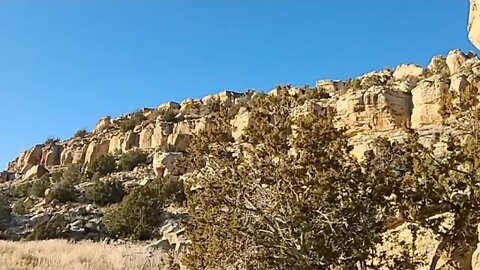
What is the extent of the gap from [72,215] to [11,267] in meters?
15.5

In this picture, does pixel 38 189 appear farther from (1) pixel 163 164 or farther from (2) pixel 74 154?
(2) pixel 74 154

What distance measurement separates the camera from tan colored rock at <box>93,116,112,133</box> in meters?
63.2

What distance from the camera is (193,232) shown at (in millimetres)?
8508

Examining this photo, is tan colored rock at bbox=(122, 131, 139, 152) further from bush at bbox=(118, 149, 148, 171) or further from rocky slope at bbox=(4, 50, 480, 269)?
bush at bbox=(118, 149, 148, 171)

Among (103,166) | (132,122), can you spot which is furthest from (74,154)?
(103,166)

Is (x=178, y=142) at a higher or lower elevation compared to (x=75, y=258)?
higher

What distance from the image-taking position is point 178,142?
45656 mm

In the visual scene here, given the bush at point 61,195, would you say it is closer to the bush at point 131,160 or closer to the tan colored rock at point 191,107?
the bush at point 131,160

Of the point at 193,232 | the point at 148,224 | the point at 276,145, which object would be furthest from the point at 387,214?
the point at 148,224

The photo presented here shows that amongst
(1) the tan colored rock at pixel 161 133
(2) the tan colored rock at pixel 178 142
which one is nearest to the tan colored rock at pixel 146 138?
(1) the tan colored rock at pixel 161 133

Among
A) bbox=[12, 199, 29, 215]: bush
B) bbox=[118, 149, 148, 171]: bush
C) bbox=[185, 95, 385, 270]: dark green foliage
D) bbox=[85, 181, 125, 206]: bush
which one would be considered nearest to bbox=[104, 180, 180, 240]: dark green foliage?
bbox=[85, 181, 125, 206]: bush

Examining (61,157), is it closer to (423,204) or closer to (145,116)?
(145,116)

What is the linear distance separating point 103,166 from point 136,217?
1909 cm

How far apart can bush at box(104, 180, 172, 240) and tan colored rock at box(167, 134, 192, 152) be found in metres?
18.4
